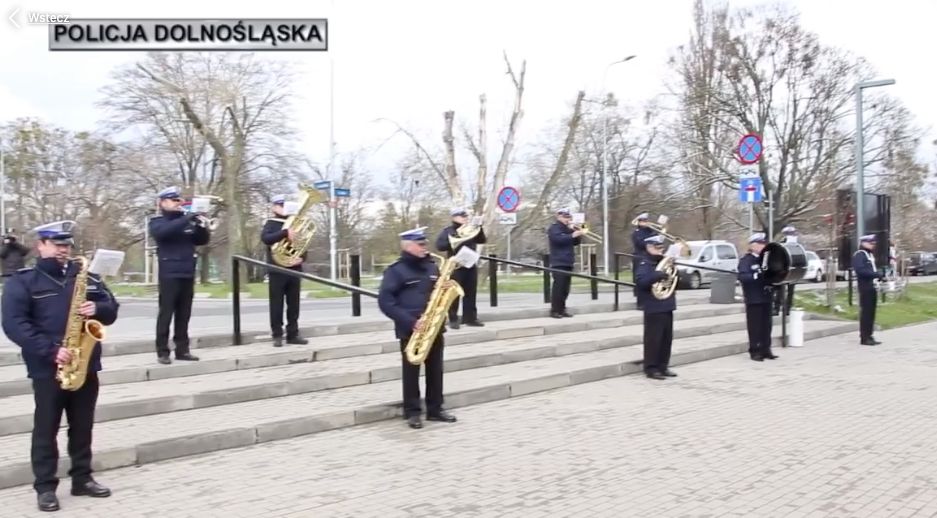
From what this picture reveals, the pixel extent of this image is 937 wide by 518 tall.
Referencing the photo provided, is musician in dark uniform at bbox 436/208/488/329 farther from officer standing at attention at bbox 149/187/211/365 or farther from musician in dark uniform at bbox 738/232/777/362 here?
musician in dark uniform at bbox 738/232/777/362

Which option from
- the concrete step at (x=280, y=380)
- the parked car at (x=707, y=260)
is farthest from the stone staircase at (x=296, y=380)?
the parked car at (x=707, y=260)

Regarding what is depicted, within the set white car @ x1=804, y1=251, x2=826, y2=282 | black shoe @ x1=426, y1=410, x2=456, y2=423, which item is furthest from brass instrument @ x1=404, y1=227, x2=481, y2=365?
white car @ x1=804, y1=251, x2=826, y2=282

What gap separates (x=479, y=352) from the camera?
11109mm

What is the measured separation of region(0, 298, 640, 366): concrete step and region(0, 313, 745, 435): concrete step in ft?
3.69

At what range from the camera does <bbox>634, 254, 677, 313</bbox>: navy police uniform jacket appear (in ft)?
34.1

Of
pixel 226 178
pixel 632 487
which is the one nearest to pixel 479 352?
pixel 632 487

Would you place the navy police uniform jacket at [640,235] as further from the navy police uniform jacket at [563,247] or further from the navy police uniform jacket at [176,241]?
the navy police uniform jacket at [176,241]

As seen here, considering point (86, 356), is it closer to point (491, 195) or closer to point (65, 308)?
point (65, 308)

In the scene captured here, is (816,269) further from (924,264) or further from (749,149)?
(749,149)

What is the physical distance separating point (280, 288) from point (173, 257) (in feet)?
5.55

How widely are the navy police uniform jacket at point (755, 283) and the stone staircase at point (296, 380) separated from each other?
1138mm

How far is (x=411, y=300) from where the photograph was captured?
799 centimetres

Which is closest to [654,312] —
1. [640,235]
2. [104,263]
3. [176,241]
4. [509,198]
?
[640,235]

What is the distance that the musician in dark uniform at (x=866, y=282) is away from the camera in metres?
14.5
